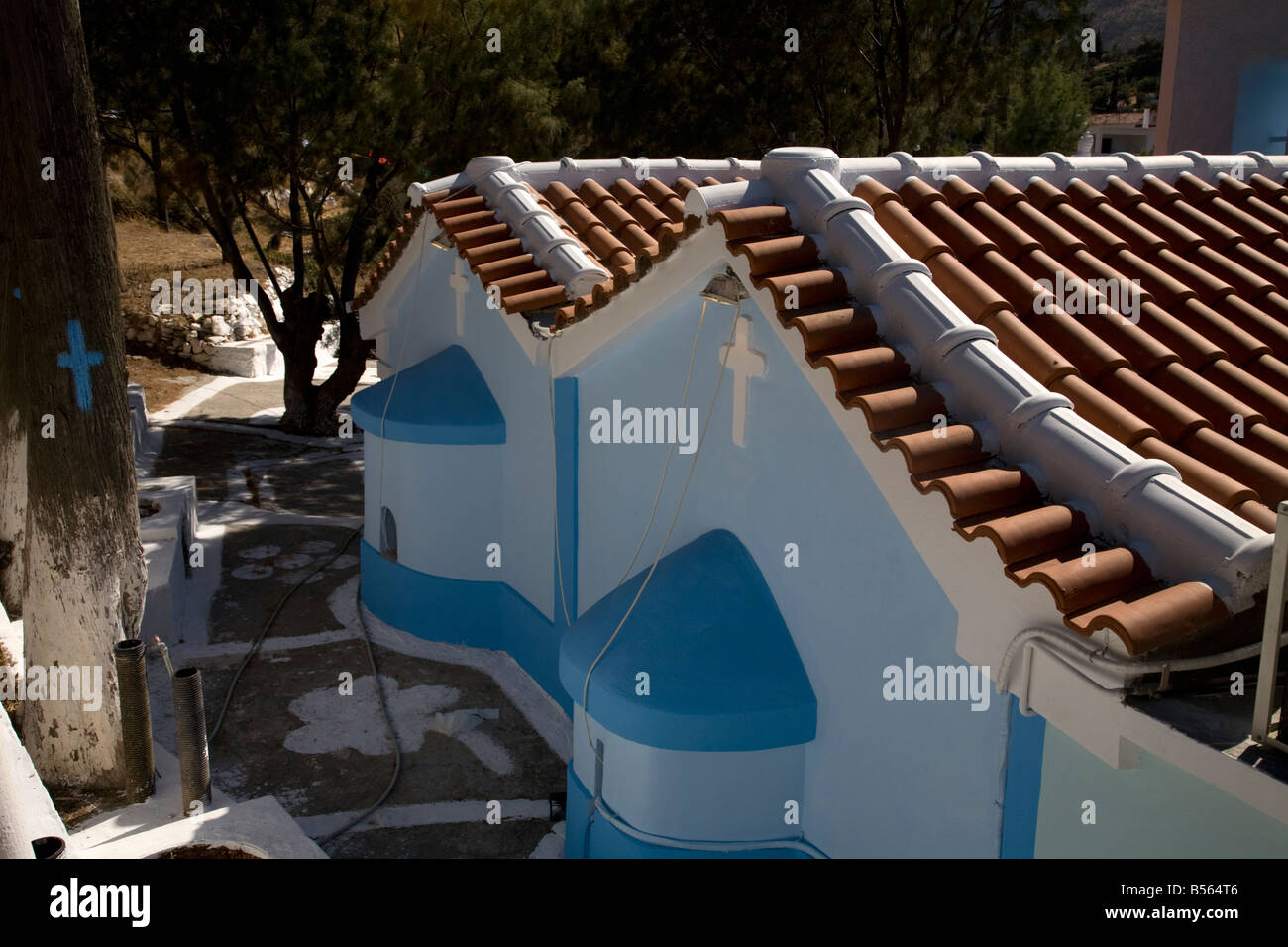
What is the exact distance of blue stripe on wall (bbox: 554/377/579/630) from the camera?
9125mm

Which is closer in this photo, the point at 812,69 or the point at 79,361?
the point at 79,361

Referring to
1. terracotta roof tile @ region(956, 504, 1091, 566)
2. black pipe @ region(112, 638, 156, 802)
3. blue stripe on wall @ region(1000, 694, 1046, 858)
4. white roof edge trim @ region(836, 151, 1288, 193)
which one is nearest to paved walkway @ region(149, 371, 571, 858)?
black pipe @ region(112, 638, 156, 802)

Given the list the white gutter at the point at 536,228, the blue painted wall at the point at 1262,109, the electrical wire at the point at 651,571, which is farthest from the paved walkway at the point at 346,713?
the blue painted wall at the point at 1262,109

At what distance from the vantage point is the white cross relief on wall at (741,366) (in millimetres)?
6508

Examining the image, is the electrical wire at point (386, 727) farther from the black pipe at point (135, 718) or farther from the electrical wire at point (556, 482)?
the electrical wire at point (556, 482)

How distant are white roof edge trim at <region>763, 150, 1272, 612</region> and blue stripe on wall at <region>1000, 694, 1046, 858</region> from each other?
0.98m

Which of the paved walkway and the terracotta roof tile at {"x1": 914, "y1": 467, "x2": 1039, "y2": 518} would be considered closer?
the terracotta roof tile at {"x1": 914, "y1": 467, "x2": 1039, "y2": 518}

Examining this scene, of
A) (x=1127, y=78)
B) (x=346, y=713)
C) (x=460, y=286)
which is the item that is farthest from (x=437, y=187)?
(x=1127, y=78)

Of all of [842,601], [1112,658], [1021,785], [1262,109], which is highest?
[1262,109]

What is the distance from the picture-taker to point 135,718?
7.95 meters

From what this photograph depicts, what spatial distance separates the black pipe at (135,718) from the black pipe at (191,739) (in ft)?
0.91

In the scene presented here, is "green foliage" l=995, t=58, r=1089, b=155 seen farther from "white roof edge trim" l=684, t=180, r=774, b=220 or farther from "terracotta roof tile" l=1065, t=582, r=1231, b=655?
"terracotta roof tile" l=1065, t=582, r=1231, b=655

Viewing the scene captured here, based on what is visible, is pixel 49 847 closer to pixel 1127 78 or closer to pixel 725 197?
pixel 725 197

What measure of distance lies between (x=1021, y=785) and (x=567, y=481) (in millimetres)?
5121
